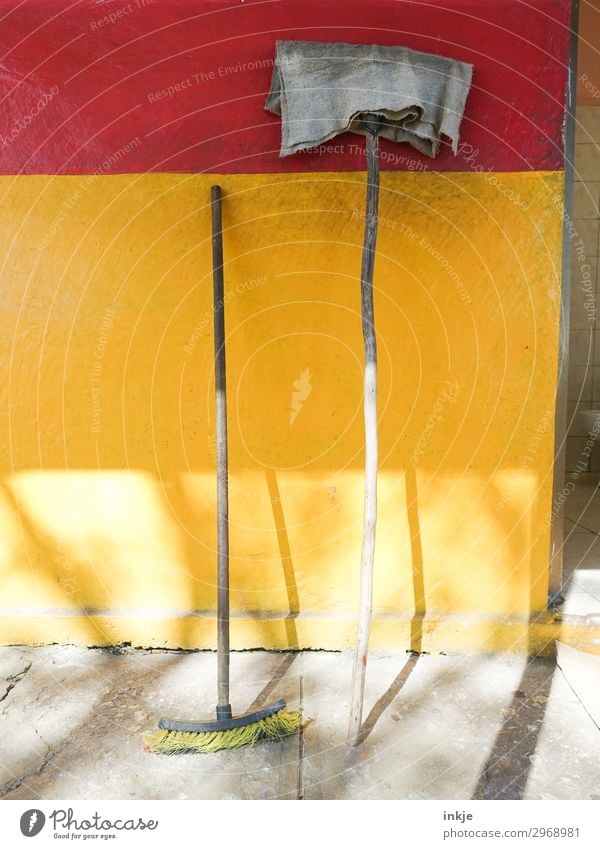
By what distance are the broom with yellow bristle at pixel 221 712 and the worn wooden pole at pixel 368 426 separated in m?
0.20

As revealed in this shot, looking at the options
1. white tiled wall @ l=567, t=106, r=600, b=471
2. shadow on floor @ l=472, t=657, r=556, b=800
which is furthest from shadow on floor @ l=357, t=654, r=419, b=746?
white tiled wall @ l=567, t=106, r=600, b=471

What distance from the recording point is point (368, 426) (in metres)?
1.56

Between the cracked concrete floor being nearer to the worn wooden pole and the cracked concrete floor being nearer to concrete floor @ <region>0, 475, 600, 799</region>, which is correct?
concrete floor @ <region>0, 475, 600, 799</region>

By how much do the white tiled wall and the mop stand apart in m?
2.46

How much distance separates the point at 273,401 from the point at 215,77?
0.89m

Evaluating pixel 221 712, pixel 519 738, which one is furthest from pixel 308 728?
pixel 519 738

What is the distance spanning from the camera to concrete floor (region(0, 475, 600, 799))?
1.45 metres

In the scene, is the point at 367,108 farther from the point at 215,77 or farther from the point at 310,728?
the point at 310,728

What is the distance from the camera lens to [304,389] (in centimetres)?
193

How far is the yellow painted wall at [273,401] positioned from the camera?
1859 mm

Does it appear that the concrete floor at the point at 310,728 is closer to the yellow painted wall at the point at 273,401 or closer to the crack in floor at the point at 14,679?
the crack in floor at the point at 14,679

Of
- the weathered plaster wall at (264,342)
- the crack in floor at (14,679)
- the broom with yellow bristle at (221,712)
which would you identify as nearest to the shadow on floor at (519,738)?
the weathered plaster wall at (264,342)

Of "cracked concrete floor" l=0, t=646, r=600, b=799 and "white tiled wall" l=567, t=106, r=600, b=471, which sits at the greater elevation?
"white tiled wall" l=567, t=106, r=600, b=471
